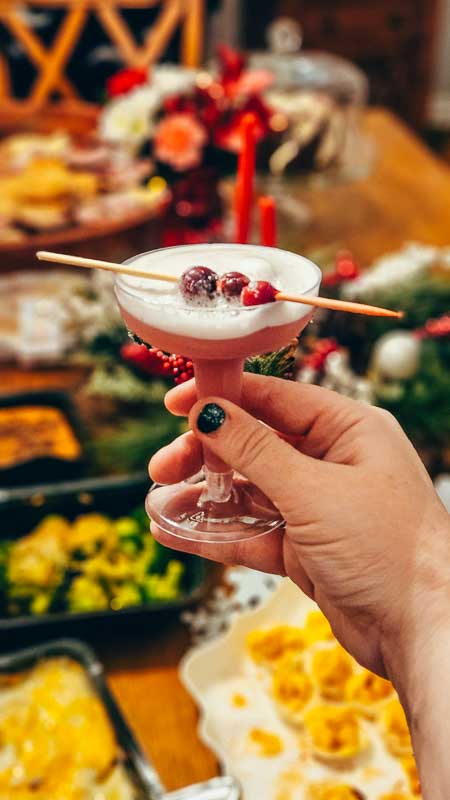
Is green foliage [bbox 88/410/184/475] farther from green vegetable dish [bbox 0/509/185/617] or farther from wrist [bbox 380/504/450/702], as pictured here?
wrist [bbox 380/504/450/702]

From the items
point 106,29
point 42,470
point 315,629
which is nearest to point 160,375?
point 42,470

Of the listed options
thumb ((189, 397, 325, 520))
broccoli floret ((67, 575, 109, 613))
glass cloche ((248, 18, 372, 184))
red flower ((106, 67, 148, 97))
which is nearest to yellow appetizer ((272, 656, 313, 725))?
broccoli floret ((67, 575, 109, 613))

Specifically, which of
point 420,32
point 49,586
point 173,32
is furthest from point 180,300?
point 420,32

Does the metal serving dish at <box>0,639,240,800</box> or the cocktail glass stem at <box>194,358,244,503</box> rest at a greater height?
the cocktail glass stem at <box>194,358,244,503</box>

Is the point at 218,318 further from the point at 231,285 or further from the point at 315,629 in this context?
the point at 315,629

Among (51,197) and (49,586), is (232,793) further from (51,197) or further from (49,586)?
(51,197)

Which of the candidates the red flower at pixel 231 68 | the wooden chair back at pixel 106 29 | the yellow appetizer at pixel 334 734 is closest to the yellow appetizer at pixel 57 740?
the yellow appetizer at pixel 334 734
